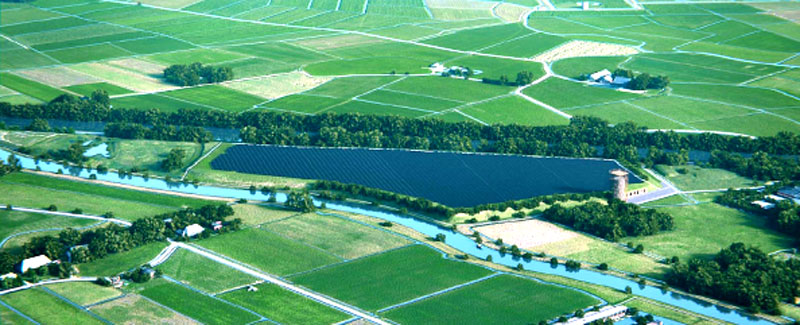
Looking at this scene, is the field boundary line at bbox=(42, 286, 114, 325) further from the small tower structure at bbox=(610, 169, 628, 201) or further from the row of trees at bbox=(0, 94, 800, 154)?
the small tower structure at bbox=(610, 169, 628, 201)

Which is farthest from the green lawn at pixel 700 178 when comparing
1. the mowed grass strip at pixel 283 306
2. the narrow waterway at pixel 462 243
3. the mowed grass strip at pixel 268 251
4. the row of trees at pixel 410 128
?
the mowed grass strip at pixel 283 306

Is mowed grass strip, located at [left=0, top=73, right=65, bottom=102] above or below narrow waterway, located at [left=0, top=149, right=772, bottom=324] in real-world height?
above

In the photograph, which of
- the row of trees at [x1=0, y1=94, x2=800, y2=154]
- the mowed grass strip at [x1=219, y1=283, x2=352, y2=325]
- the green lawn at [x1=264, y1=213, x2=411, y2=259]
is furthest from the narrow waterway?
the mowed grass strip at [x1=219, y1=283, x2=352, y2=325]

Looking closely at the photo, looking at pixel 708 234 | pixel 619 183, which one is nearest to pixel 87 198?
pixel 619 183

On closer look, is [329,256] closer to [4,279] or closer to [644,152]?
[4,279]

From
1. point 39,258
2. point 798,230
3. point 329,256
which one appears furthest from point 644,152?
point 39,258

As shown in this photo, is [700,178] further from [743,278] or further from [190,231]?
[190,231]

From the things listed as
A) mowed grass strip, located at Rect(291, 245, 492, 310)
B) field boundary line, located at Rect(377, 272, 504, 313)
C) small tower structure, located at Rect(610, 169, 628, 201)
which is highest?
small tower structure, located at Rect(610, 169, 628, 201)
